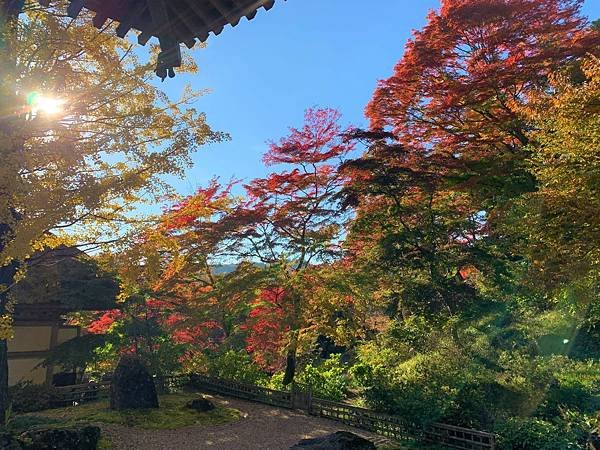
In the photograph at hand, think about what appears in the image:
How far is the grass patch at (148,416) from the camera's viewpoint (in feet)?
28.5

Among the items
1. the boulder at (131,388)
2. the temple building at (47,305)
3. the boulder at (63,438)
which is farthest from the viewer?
the temple building at (47,305)

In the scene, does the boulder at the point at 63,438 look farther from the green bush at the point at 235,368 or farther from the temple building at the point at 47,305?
the green bush at the point at 235,368

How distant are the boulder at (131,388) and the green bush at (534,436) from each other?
782 centimetres

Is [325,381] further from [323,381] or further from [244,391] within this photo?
[244,391]

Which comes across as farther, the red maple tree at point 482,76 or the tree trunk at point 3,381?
the red maple tree at point 482,76

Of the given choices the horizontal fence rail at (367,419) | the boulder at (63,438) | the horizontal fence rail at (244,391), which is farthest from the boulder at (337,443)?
the horizontal fence rail at (244,391)

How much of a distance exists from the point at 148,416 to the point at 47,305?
5.50m

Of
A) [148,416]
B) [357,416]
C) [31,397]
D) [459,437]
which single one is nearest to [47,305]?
[31,397]

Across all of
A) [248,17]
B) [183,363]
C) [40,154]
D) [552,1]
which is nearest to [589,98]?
[248,17]

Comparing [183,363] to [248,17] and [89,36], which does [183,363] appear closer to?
[89,36]

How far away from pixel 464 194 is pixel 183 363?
10771mm

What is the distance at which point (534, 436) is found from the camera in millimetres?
6676

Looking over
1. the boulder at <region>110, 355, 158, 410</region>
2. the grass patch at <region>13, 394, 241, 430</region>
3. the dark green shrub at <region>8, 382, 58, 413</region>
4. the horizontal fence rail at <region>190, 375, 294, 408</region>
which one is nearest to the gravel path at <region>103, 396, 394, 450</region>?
the grass patch at <region>13, 394, 241, 430</region>

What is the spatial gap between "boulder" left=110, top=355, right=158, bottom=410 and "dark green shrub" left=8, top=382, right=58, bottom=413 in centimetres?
215
